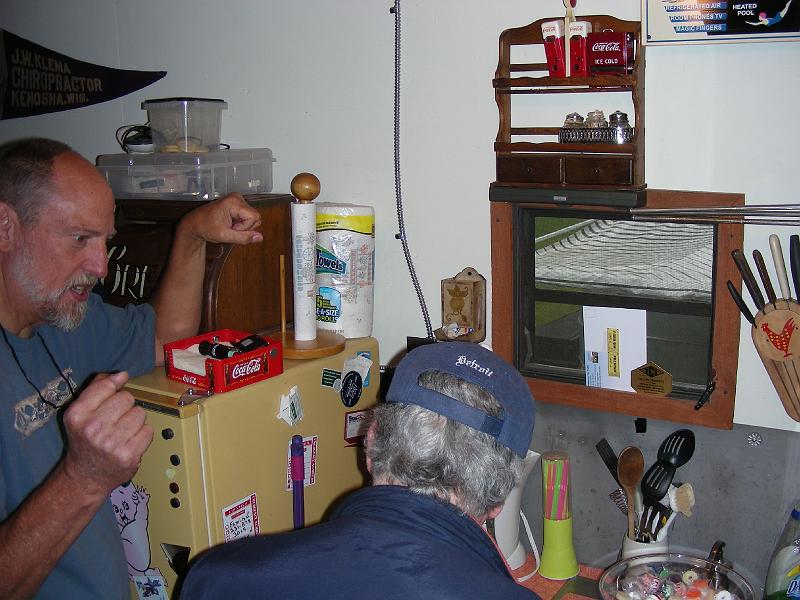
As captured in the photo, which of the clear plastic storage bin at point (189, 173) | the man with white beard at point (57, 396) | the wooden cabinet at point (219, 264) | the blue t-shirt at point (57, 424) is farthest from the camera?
the clear plastic storage bin at point (189, 173)

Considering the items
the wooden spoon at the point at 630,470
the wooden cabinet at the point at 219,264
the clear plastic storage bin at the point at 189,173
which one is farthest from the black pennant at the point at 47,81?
the wooden spoon at the point at 630,470

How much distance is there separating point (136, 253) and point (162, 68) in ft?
2.20

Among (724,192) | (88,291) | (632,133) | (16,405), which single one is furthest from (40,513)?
(724,192)

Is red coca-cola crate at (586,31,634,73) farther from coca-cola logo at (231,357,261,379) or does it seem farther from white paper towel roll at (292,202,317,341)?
coca-cola logo at (231,357,261,379)

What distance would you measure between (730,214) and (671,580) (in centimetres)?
78

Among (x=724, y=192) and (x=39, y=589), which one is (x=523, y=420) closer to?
(x=724, y=192)

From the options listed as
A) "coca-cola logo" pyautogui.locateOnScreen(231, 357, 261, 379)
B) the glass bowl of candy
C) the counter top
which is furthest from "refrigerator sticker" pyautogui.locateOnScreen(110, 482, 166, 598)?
the glass bowl of candy

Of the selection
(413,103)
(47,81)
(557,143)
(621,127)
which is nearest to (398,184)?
(413,103)

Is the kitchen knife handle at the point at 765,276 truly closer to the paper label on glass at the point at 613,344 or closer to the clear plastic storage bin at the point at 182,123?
the paper label on glass at the point at 613,344

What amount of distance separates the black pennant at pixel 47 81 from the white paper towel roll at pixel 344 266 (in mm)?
908

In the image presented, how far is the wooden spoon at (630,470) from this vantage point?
6.14ft

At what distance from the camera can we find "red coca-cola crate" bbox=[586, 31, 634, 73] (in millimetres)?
1677

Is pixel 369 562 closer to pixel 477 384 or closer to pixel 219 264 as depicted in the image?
pixel 477 384

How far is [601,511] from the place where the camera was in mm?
1989
